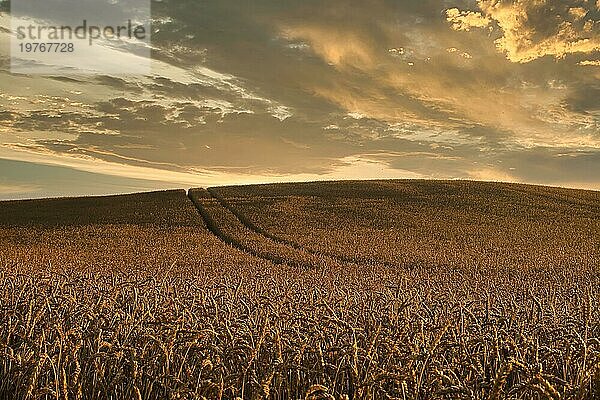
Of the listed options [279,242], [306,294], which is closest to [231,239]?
[279,242]

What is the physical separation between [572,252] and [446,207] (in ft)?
51.8

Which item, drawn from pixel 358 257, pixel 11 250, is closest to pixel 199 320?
pixel 358 257

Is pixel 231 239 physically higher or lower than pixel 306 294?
lower

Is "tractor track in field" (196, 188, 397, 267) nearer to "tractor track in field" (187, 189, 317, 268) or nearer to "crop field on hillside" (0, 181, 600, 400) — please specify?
"tractor track in field" (187, 189, 317, 268)

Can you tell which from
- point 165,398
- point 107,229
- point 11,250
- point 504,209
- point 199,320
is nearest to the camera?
point 165,398

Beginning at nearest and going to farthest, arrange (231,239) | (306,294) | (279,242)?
(306,294)
(279,242)
(231,239)

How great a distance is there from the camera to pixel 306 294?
11906 millimetres

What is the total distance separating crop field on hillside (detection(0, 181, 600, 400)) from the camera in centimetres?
522

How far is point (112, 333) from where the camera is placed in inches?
259

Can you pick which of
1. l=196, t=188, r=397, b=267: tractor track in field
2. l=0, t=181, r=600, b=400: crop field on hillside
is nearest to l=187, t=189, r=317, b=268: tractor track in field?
l=196, t=188, r=397, b=267: tractor track in field

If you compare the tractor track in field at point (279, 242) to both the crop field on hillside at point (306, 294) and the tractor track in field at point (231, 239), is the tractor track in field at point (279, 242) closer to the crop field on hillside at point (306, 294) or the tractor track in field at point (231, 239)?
the tractor track in field at point (231, 239)

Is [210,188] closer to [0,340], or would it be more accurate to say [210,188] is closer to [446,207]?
[446,207]

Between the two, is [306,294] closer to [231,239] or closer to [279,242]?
[279,242]

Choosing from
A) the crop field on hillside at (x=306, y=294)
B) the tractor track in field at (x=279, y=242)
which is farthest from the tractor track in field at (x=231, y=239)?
the crop field on hillside at (x=306, y=294)
